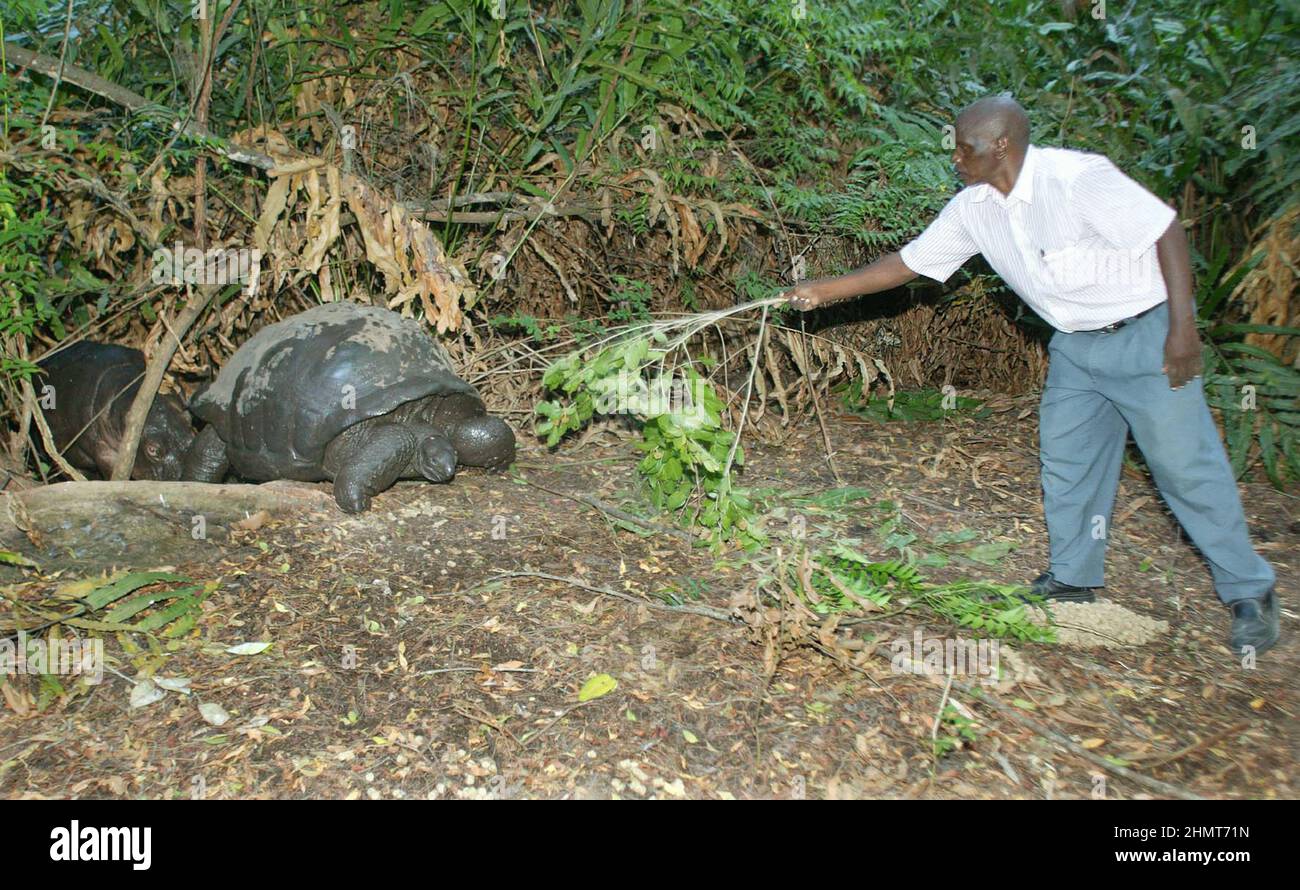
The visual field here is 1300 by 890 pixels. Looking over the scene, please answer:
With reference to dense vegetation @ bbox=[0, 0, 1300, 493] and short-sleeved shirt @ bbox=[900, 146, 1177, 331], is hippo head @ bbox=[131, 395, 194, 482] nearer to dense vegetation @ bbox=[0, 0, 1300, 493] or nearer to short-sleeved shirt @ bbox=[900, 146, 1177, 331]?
dense vegetation @ bbox=[0, 0, 1300, 493]

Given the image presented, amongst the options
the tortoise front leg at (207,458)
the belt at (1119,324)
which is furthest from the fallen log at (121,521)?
the belt at (1119,324)

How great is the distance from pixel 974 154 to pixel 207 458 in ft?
15.4

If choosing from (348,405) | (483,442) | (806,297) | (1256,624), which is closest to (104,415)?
(348,405)

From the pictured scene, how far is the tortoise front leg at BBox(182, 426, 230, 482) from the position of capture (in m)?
5.52

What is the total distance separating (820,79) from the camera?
5.89 metres

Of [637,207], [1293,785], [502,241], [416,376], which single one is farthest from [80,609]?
[1293,785]

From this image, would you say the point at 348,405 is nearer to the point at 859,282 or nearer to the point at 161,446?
the point at 161,446

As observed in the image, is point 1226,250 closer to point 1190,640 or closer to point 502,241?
point 1190,640

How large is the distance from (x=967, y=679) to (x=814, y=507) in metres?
1.64

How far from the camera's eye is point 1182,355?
3240 mm

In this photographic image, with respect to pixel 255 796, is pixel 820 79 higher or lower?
higher

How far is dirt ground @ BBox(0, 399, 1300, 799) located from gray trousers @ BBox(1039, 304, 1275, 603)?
0.35m

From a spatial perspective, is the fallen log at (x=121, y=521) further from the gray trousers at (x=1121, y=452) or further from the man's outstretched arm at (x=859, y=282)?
the gray trousers at (x=1121, y=452)

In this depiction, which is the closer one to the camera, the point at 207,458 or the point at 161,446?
the point at 207,458
